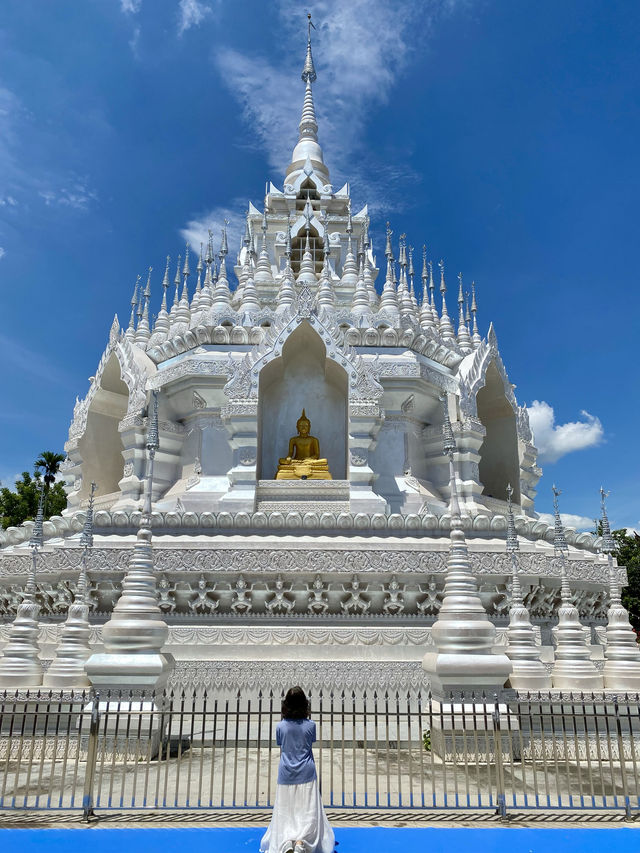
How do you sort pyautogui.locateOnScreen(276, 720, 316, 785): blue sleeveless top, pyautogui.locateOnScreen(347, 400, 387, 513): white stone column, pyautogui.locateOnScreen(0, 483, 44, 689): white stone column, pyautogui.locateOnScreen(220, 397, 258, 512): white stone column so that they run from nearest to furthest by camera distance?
pyautogui.locateOnScreen(276, 720, 316, 785): blue sleeveless top, pyautogui.locateOnScreen(0, 483, 44, 689): white stone column, pyautogui.locateOnScreen(220, 397, 258, 512): white stone column, pyautogui.locateOnScreen(347, 400, 387, 513): white stone column

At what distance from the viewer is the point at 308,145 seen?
93.2ft

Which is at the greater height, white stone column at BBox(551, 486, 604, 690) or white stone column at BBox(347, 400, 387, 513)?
white stone column at BBox(347, 400, 387, 513)

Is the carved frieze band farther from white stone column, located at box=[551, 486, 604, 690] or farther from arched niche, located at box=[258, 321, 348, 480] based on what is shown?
arched niche, located at box=[258, 321, 348, 480]

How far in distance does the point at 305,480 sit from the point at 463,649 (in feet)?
24.0

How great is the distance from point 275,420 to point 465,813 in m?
12.6

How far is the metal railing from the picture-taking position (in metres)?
6.59

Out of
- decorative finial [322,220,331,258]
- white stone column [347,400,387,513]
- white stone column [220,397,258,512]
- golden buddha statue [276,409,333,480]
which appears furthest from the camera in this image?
decorative finial [322,220,331,258]

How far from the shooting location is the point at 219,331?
701 inches

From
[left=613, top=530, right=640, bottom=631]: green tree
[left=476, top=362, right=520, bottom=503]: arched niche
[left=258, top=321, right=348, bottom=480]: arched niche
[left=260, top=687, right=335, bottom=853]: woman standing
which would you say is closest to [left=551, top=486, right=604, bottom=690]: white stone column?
[left=260, top=687, right=335, bottom=853]: woman standing

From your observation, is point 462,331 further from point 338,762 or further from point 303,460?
point 338,762

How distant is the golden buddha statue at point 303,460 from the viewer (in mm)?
16359

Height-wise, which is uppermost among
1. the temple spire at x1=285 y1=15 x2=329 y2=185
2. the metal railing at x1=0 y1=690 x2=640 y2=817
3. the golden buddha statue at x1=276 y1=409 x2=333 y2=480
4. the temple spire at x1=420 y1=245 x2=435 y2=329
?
the temple spire at x1=285 y1=15 x2=329 y2=185

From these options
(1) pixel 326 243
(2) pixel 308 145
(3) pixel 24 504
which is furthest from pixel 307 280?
(3) pixel 24 504

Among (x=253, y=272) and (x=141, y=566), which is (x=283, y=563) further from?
(x=253, y=272)
